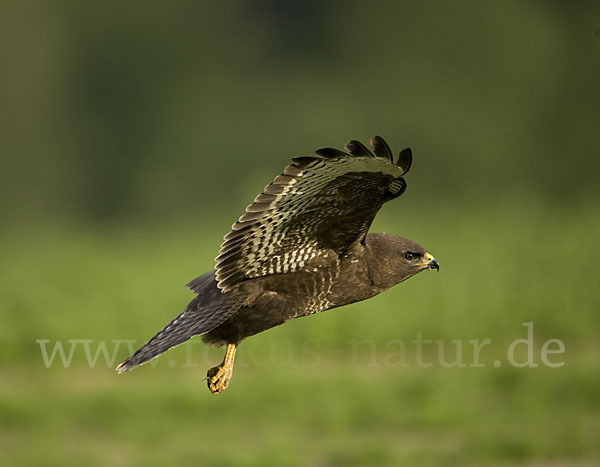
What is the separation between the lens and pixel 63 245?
47.0ft

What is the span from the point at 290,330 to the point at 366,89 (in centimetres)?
1525

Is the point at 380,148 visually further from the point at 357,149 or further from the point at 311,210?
the point at 311,210

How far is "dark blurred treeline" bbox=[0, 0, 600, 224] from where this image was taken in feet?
69.2

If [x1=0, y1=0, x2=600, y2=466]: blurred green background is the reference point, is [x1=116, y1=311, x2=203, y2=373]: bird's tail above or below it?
below

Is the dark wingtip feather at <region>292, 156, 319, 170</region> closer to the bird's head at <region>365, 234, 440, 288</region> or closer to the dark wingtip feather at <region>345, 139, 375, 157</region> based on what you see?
the dark wingtip feather at <region>345, 139, 375, 157</region>

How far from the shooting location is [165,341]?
5012mm

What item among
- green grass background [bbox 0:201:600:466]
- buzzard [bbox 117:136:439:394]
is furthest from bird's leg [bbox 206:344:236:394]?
green grass background [bbox 0:201:600:466]

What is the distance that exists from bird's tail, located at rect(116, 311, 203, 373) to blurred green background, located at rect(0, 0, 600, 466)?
368cm

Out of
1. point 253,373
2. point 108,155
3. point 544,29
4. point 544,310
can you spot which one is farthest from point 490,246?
point 108,155

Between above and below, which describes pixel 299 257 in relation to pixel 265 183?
below

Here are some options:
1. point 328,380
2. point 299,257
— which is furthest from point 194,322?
point 328,380

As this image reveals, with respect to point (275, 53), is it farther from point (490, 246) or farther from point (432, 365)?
point (432, 365)

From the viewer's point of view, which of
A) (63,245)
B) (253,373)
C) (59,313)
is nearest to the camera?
(253,373)

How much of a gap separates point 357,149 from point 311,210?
507 mm
